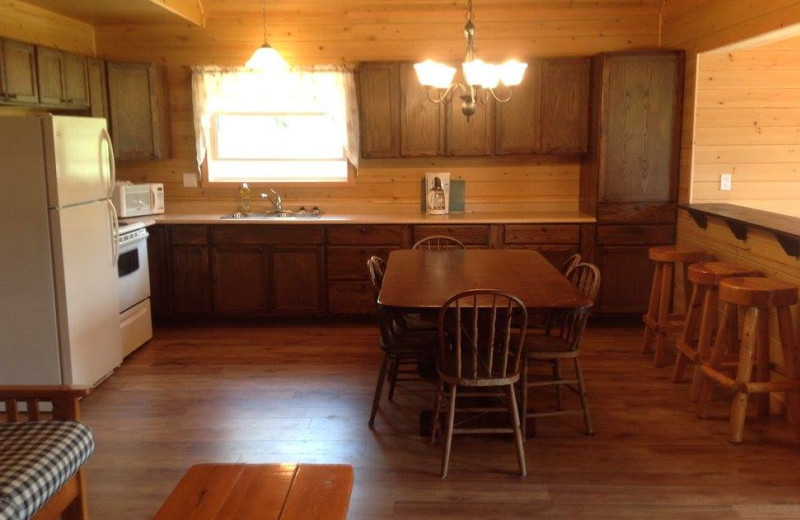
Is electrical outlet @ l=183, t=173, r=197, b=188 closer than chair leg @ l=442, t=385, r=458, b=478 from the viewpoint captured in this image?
No

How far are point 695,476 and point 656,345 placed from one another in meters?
1.57

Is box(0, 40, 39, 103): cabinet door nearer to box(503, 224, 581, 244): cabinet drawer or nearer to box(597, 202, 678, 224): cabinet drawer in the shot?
box(503, 224, 581, 244): cabinet drawer

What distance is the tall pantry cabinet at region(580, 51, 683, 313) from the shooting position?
16.5 ft

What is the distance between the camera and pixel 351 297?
5371 mm

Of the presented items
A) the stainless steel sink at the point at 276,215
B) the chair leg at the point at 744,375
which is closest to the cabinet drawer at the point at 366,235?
the stainless steel sink at the point at 276,215

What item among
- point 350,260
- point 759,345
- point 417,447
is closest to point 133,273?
point 350,260

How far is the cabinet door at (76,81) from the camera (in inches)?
191

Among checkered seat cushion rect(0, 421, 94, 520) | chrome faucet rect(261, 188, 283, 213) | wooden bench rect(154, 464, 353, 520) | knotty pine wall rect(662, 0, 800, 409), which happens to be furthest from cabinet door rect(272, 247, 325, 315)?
wooden bench rect(154, 464, 353, 520)

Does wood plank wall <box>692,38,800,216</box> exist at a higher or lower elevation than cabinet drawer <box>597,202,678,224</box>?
higher

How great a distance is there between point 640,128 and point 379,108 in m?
1.90

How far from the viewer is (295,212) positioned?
5.75 meters

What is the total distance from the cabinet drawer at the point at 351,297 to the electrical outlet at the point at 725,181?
2.59 metres

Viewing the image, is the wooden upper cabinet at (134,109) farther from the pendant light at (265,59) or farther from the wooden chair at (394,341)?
the wooden chair at (394,341)

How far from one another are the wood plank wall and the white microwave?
3.94 metres
